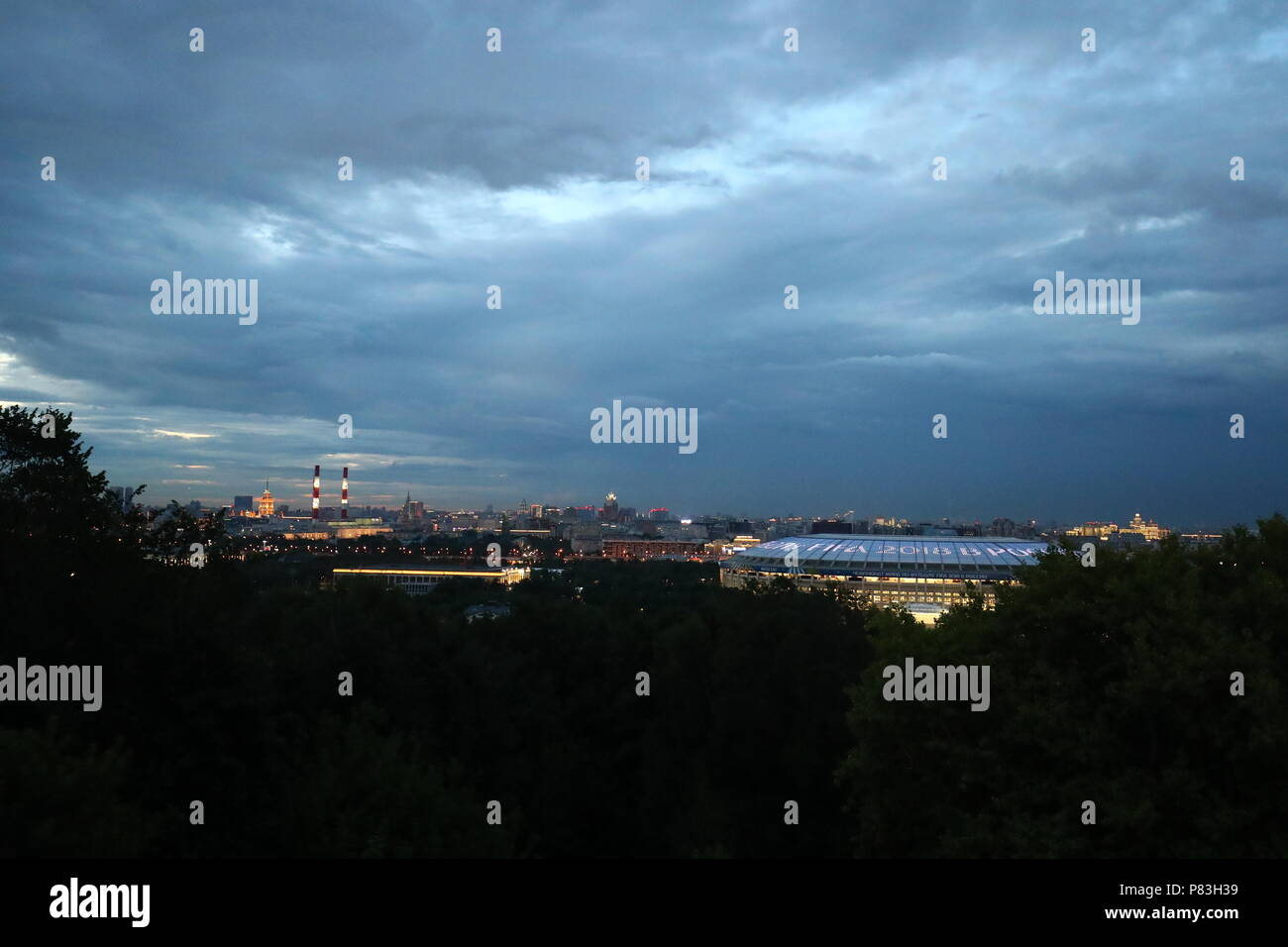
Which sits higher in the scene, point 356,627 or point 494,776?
point 356,627

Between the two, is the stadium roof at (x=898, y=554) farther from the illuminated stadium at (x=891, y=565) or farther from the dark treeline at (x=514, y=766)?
the dark treeline at (x=514, y=766)

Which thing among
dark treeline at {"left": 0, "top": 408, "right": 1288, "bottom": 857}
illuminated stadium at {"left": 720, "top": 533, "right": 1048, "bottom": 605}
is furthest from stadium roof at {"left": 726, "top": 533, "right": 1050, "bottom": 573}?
dark treeline at {"left": 0, "top": 408, "right": 1288, "bottom": 857}

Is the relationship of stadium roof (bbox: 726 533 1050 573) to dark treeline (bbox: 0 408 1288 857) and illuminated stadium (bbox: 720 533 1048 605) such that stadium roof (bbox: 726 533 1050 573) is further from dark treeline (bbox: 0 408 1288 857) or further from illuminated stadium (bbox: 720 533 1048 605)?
dark treeline (bbox: 0 408 1288 857)

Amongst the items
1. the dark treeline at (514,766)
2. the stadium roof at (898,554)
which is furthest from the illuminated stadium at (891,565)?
the dark treeline at (514,766)

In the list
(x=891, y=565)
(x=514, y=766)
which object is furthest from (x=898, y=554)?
(x=514, y=766)
